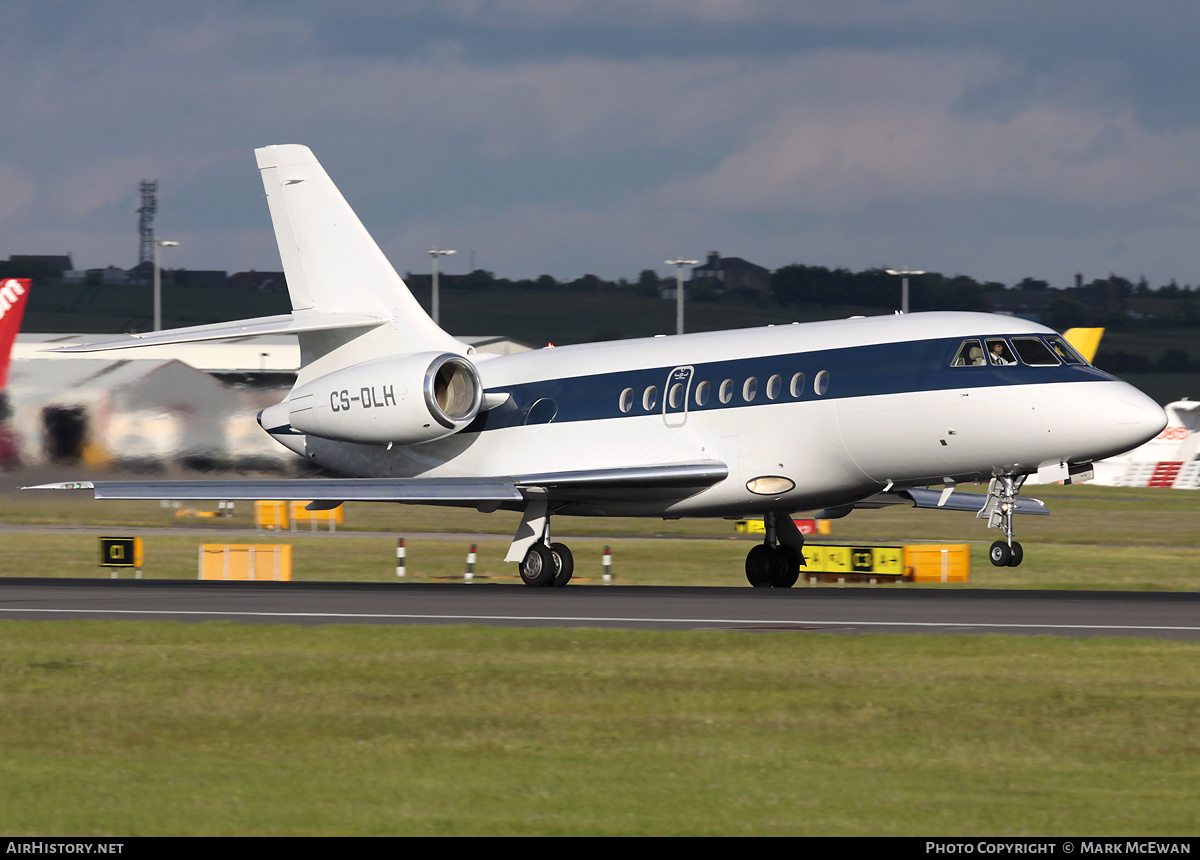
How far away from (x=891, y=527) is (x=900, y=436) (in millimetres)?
30881

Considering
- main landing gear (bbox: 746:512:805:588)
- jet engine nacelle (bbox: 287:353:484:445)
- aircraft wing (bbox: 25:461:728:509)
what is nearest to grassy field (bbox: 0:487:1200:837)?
aircraft wing (bbox: 25:461:728:509)

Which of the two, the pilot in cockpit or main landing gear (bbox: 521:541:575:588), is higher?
the pilot in cockpit

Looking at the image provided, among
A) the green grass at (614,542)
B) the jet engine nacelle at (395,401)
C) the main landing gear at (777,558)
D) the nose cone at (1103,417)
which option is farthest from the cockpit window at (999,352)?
the jet engine nacelle at (395,401)

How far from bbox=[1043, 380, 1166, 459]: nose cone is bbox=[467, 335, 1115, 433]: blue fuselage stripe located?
344 mm

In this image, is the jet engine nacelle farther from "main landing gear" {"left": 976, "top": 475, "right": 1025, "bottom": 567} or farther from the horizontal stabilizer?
"main landing gear" {"left": 976, "top": 475, "right": 1025, "bottom": 567}

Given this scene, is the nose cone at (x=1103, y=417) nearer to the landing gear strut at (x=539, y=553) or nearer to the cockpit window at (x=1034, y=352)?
the cockpit window at (x=1034, y=352)

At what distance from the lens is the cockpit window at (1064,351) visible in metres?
24.3

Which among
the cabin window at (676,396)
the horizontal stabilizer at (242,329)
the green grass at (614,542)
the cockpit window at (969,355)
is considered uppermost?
the horizontal stabilizer at (242,329)

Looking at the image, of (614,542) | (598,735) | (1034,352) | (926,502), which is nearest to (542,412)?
(926,502)

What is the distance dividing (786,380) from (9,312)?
79.0 feet

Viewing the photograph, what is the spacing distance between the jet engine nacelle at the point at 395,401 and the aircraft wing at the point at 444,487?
176cm

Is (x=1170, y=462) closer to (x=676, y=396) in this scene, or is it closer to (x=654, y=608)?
(x=676, y=396)

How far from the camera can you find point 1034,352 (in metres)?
24.4

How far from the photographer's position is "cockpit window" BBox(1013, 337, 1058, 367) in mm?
24250
